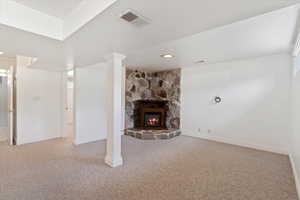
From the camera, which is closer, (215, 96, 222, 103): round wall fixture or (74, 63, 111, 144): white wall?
(74, 63, 111, 144): white wall

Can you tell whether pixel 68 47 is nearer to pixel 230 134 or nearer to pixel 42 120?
pixel 42 120

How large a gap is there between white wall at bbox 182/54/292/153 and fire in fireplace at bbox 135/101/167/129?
732 millimetres

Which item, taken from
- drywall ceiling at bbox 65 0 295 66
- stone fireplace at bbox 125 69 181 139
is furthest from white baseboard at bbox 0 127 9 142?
drywall ceiling at bbox 65 0 295 66

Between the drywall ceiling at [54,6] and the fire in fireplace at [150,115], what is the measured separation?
3773mm

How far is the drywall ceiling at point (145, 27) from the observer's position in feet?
4.16

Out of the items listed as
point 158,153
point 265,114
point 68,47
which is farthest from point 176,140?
point 68,47

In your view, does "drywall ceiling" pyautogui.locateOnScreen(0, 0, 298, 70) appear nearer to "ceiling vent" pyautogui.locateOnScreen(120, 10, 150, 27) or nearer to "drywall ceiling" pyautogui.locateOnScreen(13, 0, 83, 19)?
"ceiling vent" pyautogui.locateOnScreen(120, 10, 150, 27)

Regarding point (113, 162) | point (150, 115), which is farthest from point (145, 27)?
point (150, 115)

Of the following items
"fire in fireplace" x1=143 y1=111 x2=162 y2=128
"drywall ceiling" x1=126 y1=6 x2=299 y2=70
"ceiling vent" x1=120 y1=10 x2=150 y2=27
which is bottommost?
"fire in fireplace" x1=143 y1=111 x2=162 y2=128

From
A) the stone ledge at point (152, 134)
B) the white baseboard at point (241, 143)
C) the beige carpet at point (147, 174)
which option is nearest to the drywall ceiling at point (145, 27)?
the beige carpet at point (147, 174)

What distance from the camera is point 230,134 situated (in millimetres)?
4281

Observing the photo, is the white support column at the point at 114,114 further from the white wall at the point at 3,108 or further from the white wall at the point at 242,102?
the white wall at the point at 3,108

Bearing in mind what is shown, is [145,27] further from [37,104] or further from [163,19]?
[37,104]

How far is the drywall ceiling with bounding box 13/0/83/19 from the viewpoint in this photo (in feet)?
5.54
